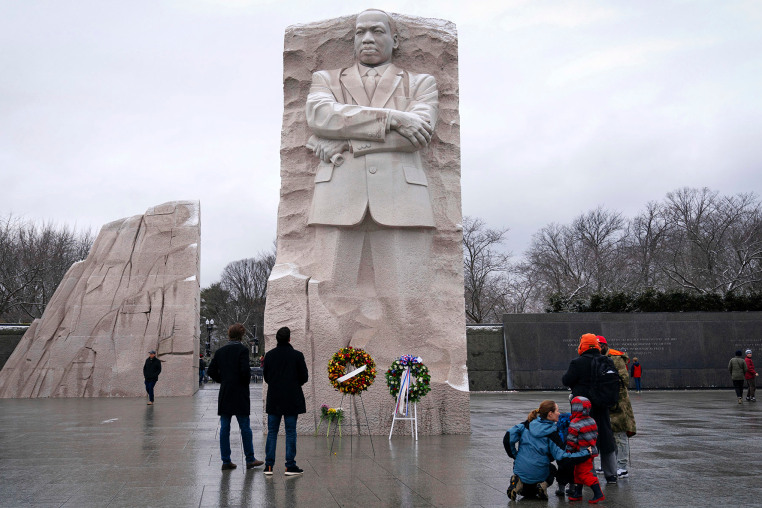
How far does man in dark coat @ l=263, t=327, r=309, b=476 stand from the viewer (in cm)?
607

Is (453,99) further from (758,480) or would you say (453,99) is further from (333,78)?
(758,480)

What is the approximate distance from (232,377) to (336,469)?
1322mm

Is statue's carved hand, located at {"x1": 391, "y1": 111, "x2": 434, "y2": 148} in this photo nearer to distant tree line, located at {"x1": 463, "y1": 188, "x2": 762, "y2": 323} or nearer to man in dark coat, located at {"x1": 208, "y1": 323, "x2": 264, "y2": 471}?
man in dark coat, located at {"x1": 208, "y1": 323, "x2": 264, "y2": 471}

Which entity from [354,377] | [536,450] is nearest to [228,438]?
[354,377]

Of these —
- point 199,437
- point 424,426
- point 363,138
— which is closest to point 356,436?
point 424,426

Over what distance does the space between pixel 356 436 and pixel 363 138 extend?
3.99 m

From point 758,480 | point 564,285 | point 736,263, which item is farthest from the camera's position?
point 564,285

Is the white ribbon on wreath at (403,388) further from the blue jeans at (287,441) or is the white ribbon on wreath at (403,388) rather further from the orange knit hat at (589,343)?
the orange knit hat at (589,343)

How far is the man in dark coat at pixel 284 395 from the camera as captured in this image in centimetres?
607

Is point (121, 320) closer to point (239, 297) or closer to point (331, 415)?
point (331, 415)

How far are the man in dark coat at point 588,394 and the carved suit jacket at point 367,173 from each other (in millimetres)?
3896

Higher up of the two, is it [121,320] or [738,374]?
[121,320]

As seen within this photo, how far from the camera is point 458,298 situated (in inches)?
386

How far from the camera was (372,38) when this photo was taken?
984 centimetres
